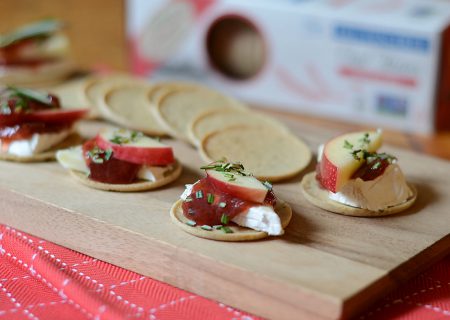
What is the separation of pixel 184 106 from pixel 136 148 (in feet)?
2.25

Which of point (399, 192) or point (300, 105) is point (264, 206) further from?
point (300, 105)

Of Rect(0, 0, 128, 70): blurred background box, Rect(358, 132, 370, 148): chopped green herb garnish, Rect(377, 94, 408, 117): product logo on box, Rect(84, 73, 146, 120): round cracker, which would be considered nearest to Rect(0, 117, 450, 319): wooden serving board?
Rect(358, 132, 370, 148): chopped green herb garnish

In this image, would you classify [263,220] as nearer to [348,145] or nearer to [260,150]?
[348,145]

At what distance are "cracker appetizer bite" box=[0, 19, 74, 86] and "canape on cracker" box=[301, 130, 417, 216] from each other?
1.54 m

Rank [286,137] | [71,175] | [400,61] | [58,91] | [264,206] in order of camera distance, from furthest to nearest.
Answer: [58,91]
[400,61]
[286,137]
[71,175]
[264,206]

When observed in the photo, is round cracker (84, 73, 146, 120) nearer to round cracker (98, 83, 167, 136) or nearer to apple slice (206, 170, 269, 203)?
round cracker (98, 83, 167, 136)

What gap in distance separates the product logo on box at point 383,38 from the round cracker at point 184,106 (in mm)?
473

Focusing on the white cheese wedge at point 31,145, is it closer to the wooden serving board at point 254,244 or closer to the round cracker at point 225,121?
the wooden serving board at point 254,244

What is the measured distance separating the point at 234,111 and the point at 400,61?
637 mm

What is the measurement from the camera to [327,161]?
7.50ft

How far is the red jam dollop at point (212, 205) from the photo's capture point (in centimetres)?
210

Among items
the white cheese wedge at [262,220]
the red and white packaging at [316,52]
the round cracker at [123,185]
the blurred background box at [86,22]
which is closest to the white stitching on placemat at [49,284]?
the round cracker at [123,185]

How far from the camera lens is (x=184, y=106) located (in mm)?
3059

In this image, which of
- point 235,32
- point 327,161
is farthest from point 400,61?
point 327,161
